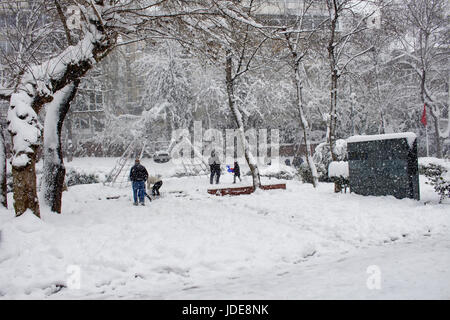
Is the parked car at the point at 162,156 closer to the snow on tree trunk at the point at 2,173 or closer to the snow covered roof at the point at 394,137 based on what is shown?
the snow covered roof at the point at 394,137

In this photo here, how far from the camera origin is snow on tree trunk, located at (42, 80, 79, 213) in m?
9.52

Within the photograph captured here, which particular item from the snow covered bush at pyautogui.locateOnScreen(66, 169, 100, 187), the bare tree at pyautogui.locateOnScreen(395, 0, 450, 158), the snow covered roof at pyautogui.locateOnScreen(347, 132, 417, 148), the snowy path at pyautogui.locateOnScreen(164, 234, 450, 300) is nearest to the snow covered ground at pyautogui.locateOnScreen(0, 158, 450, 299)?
the snowy path at pyautogui.locateOnScreen(164, 234, 450, 300)

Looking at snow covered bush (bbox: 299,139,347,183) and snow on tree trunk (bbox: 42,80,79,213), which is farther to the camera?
snow covered bush (bbox: 299,139,347,183)

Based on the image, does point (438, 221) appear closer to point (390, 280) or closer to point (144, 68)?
point (390, 280)

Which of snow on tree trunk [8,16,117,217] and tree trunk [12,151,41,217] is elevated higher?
snow on tree trunk [8,16,117,217]

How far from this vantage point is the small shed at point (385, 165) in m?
10.6

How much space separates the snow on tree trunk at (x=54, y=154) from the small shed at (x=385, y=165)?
9.32 m

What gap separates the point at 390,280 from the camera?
452cm

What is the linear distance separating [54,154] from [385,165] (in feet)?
32.4

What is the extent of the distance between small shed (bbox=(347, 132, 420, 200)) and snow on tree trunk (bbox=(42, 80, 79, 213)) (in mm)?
9316

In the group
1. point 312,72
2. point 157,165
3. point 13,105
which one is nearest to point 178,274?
point 13,105

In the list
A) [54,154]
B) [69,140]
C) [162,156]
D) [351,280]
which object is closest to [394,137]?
[351,280]

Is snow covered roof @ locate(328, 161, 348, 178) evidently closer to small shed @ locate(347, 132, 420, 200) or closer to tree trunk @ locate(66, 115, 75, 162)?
small shed @ locate(347, 132, 420, 200)
